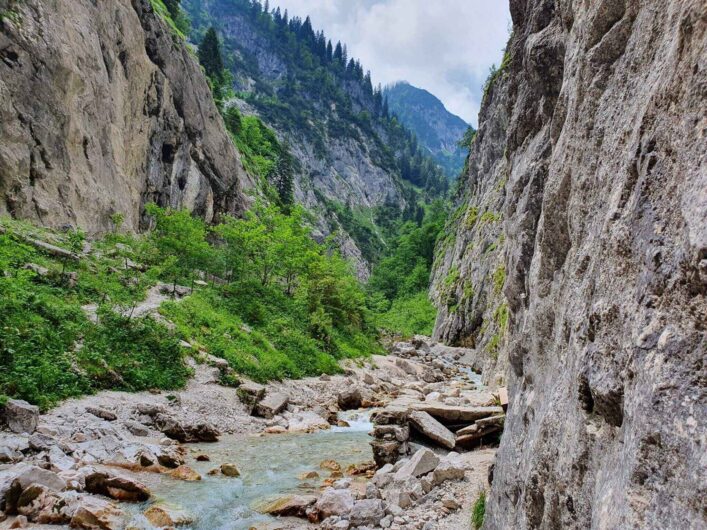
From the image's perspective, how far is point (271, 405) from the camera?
17.1m

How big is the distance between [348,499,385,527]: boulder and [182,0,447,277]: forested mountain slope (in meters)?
95.8

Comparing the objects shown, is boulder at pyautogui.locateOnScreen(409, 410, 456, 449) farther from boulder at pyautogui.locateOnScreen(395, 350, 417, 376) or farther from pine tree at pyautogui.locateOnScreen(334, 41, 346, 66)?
pine tree at pyautogui.locateOnScreen(334, 41, 346, 66)

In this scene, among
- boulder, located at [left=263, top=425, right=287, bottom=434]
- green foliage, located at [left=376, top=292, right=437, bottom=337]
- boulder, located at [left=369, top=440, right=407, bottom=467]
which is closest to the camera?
boulder, located at [left=369, top=440, right=407, bottom=467]

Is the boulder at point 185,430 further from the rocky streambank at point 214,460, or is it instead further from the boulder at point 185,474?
the boulder at point 185,474

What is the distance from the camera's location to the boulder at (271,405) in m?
16.6

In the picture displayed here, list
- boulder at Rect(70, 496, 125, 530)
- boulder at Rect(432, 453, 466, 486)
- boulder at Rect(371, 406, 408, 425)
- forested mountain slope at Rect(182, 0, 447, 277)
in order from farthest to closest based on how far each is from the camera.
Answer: forested mountain slope at Rect(182, 0, 447, 277), boulder at Rect(371, 406, 408, 425), boulder at Rect(432, 453, 466, 486), boulder at Rect(70, 496, 125, 530)

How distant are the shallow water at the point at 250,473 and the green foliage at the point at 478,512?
12.5ft

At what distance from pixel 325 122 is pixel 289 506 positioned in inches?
6087

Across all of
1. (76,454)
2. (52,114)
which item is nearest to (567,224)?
(76,454)

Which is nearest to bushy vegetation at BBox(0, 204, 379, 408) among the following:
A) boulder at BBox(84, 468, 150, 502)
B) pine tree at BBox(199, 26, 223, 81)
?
boulder at BBox(84, 468, 150, 502)

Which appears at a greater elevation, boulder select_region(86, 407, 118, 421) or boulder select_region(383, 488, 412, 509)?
boulder select_region(383, 488, 412, 509)

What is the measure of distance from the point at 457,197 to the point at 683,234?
8557cm

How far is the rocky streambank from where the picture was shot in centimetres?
784

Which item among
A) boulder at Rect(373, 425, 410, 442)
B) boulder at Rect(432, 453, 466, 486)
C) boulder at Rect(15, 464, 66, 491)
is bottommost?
boulder at Rect(15, 464, 66, 491)
